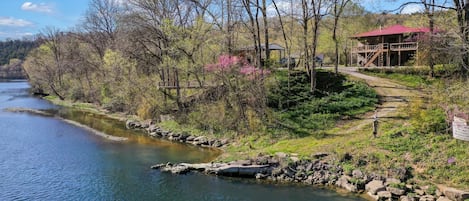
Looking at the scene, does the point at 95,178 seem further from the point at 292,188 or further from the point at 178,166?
the point at 292,188

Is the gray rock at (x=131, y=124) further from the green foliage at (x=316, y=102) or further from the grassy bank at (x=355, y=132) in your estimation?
the green foliage at (x=316, y=102)

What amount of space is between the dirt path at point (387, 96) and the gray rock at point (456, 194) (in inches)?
340

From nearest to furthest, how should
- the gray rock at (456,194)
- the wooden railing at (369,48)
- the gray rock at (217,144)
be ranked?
1. the gray rock at (456,194)
2. the gray rock at (217,144)
3. the wooden railing at (369,48)

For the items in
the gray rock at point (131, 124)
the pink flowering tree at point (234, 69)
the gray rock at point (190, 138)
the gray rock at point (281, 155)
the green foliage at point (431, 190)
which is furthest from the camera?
the gray rock at point (131, 124)

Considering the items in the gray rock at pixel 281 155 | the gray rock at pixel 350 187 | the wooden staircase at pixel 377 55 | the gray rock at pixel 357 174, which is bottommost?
the gray rock at pixel 350 187

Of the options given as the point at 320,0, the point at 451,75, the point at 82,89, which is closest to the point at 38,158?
the point at 320,0

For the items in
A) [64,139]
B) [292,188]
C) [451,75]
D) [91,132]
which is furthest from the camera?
[91,132]

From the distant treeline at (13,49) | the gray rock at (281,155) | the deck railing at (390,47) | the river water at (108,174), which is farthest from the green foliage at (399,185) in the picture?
the distant treeline at (13,49)

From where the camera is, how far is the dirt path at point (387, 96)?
2566cm

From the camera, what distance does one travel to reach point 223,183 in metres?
20.3

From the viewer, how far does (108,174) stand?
22.3m

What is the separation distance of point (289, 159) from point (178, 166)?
249 inches

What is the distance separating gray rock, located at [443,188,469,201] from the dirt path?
28.3ft

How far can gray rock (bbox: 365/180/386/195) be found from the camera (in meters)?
17.8
